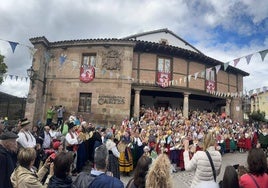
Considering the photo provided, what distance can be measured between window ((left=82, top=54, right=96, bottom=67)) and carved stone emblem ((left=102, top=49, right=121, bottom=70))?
35.0 inches

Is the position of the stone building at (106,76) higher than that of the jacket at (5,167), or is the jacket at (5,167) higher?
the stone building at (106,76)

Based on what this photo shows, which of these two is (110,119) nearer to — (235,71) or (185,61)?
(185,61)

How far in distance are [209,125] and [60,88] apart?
10.8 meters

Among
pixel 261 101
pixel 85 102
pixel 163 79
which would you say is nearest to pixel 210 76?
pixel 163 79

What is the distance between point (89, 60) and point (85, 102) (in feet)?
10.1

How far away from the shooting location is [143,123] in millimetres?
15625

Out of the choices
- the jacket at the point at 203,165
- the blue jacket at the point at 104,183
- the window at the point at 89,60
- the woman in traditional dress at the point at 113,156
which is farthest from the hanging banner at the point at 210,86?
the blue jacket at the point at 104,183

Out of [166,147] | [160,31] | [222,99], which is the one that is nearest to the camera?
[166,147]

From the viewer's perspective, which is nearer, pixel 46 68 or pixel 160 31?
pixel 46 68

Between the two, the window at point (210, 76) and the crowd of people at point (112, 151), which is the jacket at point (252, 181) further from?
the window at point (210, 76)

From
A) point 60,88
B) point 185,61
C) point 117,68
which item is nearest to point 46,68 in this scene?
point 60,88

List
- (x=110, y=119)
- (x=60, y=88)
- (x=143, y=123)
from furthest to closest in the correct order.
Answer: (x=60, y=88) < (x=110, y=119) < (x=143, y=123)

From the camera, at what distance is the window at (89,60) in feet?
61.2

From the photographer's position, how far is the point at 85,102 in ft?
60.2
